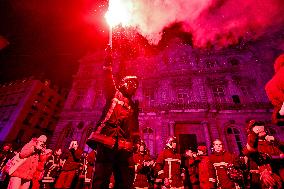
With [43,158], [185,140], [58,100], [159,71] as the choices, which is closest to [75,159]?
[43,158]

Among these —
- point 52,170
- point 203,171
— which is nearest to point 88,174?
point 52,170

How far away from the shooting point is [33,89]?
4475 centimetres

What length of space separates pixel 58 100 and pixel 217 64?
142ft

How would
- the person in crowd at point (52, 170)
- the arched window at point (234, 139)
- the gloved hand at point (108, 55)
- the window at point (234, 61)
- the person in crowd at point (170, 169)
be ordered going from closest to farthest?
the gloved hand at point (108, 55) < the person in crowd at point (170, 169) < the person in crowd at point (52, 170) < the arched window at point (234, 139) < the window at point (234, 61)

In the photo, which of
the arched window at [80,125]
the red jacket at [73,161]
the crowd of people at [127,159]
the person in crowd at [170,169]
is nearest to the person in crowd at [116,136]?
the crowd of people at [127,159]

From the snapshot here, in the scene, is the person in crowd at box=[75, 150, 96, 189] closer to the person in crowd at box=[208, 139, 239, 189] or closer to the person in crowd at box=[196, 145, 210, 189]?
the person in crowd at box=[196, 145, 210, 189]

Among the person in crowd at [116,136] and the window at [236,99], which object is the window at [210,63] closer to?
the window at [236,99]

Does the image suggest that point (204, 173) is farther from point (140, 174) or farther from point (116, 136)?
point (116, 136)

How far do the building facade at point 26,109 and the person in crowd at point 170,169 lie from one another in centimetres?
3911

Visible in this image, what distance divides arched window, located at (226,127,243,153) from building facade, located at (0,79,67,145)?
124 feet

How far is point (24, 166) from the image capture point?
5387 mm

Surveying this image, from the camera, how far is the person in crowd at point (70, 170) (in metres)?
8.62

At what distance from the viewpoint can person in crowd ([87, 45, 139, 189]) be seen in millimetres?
3482

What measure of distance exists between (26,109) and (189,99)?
35618mm
